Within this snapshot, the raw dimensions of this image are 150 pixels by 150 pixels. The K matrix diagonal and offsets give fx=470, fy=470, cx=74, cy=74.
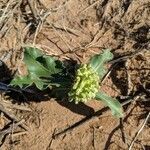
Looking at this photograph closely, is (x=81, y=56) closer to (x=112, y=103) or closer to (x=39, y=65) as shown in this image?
(x=39, y=65)

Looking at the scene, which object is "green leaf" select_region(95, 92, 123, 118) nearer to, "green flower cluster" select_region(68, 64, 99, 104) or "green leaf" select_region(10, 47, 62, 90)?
"green flower cluster" select_region(68, 64, 99, 104)

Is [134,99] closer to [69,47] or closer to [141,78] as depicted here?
[141,78]

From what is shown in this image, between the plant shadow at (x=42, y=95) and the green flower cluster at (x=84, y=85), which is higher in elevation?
the green flower cluster at (x=84, y=85)

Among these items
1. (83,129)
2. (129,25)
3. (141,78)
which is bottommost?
(83,129)

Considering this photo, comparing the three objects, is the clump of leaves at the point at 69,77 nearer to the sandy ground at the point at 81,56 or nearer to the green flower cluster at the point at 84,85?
the green flower cluster at the point at 84,85

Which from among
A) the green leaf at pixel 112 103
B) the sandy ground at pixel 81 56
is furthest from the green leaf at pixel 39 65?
the green leaf at pixel 112 103

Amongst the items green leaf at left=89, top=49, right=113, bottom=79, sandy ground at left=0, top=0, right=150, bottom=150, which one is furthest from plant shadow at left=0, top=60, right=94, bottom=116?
green leaf at left=89, top=49, right=113, bottom=79

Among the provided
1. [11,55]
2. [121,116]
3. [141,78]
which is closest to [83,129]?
[121,116]
